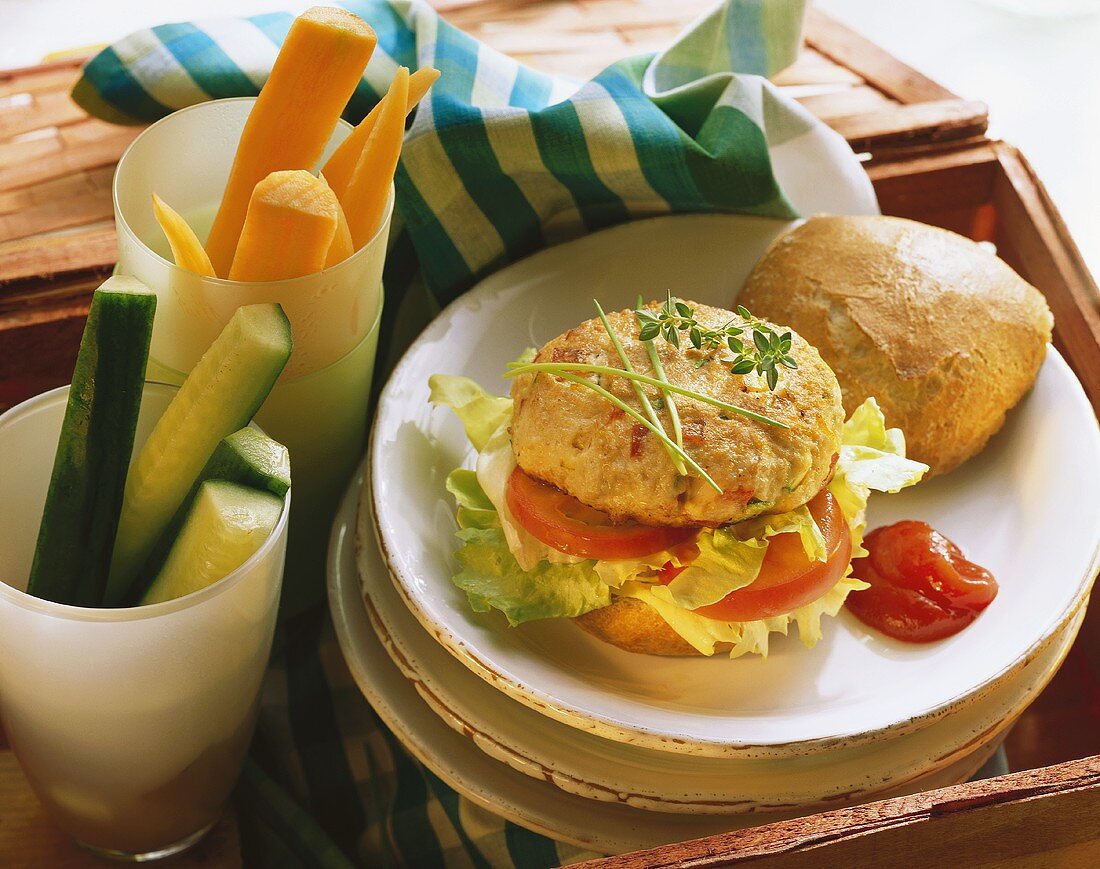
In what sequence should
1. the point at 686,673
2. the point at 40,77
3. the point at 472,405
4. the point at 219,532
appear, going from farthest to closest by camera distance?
the point at 40,77 → the point at 472,405 → the point at 686,673 → the point at 219,532

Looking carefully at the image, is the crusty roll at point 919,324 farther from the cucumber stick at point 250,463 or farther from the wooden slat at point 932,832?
the cucumber stick at point 250,463

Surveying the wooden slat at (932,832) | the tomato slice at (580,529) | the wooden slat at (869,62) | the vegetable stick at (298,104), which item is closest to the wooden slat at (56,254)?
the vegetable stick at (298,104)

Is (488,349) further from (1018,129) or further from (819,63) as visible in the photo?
(1018,129)

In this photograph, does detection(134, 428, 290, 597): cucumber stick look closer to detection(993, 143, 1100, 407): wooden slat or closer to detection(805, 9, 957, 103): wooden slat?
detection(993, 143, 1100, 407): wooden slat

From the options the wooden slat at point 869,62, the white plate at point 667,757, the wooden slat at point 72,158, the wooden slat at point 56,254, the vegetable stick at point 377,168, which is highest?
the vegetable stick at point 377,168

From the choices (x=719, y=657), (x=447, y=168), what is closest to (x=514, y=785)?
(x=719, y=657)

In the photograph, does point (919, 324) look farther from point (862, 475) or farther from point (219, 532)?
point (219, 532)
